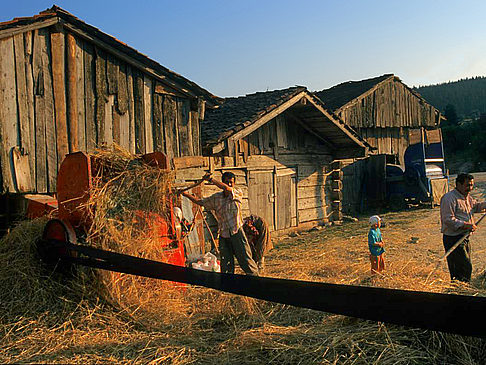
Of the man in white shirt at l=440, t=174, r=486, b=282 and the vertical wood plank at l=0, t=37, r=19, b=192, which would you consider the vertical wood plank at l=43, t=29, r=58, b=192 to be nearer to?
the vertical wood plank at l=0, t=37, r=19, b=192

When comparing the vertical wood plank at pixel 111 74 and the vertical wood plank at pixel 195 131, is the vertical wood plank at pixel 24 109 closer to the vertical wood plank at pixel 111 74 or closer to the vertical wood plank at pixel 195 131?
the vertical wood plank at pixel 111 74

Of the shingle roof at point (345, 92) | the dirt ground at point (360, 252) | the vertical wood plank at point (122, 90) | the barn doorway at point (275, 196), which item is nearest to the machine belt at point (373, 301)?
the dirt ground at point (360, 252)

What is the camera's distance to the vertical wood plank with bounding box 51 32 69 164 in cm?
790

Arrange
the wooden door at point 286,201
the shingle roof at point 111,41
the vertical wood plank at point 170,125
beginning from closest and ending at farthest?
the shingle roof at point 111,41 → the vertical wood plank at point 170,125 → the wooden door at point 286,201

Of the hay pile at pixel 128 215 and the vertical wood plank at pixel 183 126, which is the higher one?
the vertical wood plank at pixel 183 126

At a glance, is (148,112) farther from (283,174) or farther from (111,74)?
(283,174)

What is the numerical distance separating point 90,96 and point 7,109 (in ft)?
4.89

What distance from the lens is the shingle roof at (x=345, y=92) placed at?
1931cm

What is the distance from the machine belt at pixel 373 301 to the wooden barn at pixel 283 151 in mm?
7338

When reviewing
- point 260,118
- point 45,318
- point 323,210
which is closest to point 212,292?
point 45,318

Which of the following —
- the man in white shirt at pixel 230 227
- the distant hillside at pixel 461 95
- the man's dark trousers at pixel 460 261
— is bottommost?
the man's dark trousers at pixel 460 261

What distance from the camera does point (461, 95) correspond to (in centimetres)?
5475

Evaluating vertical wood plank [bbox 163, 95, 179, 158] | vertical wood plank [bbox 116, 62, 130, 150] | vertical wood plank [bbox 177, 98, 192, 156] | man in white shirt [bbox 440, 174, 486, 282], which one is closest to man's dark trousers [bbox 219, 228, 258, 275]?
man in white shirt [bbox 440, 174, 486, 282]

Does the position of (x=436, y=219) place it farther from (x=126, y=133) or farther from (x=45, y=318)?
(x=45, y=318)
